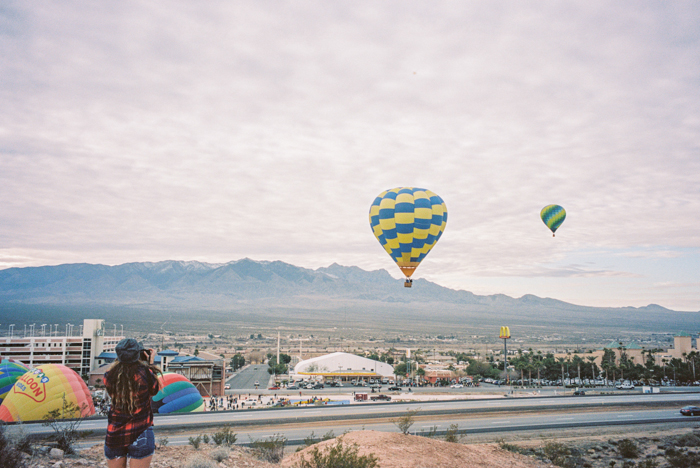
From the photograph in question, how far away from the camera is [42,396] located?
71.5ft

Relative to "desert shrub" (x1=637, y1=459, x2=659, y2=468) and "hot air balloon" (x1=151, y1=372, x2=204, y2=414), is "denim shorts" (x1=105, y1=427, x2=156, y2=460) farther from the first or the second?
"hot air balloon" (x1=151, y1=372, x2=204, y2=414)

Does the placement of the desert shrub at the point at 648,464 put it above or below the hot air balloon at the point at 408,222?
below

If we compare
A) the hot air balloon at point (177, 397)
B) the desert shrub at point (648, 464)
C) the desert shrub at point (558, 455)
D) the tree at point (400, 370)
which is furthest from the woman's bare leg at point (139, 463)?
the tree at point (400, 370)

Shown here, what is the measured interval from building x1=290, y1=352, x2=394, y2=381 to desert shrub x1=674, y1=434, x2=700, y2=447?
158 ft

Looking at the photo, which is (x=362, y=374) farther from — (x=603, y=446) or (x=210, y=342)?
(x=210, y=342)

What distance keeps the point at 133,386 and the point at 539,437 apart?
26275 millimetres

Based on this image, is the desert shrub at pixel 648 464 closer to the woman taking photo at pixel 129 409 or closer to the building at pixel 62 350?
the woman taking photo at pixel 129 409

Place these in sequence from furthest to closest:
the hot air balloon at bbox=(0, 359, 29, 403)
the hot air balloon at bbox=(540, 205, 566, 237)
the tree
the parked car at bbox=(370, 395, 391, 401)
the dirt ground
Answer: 1. the tree
2. the parked car at bbox=(370, 395, 391, 401)
3. the hot air balloon at bbox=(540, 205, 566, 237)
4. the hot air balloon at bbox=(0, 359, 29, 403)
5. the dirt ground

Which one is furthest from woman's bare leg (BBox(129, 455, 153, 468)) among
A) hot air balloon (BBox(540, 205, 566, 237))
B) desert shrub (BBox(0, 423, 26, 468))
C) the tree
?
the tree

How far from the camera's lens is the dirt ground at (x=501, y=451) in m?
13.5

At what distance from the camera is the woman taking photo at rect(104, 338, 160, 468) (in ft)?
15.5

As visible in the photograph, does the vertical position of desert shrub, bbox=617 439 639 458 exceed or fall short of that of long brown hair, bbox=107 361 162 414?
it falls short

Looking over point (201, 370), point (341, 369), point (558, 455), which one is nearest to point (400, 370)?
point (341, 369)

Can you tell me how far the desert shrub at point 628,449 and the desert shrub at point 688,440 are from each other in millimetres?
3205
